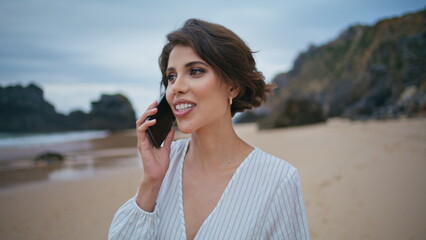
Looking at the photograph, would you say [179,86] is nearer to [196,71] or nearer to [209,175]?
[196,71]

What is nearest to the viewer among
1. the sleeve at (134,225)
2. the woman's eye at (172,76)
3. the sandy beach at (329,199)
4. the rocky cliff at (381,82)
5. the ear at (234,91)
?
the sleeve at (134,225)

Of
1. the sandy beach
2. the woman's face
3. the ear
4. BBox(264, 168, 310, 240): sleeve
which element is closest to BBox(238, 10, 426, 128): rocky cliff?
the ear

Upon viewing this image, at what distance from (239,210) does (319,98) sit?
150 ft

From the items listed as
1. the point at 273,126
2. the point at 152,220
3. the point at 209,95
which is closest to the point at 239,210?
the point at 152,220

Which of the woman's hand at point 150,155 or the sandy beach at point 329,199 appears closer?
the woman's hand at point 150,155

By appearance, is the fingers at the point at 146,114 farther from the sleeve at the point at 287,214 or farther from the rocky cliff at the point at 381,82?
the rocky cliff at the point at 381,82

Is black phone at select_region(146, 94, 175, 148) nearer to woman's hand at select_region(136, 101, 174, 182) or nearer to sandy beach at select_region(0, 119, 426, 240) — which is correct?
woman's hand at select_region(136, 101, 174, 182)

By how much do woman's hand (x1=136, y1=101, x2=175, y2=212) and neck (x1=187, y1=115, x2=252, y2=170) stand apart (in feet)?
0.78

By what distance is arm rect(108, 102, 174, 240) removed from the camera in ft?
5.44

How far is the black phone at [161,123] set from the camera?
185 cm

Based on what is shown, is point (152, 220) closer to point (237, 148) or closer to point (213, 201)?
point (213, 201)

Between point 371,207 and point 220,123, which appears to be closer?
point 220,123

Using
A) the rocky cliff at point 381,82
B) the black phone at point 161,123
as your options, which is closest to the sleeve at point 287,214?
the black phone at point 161,123

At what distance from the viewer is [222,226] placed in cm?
166
